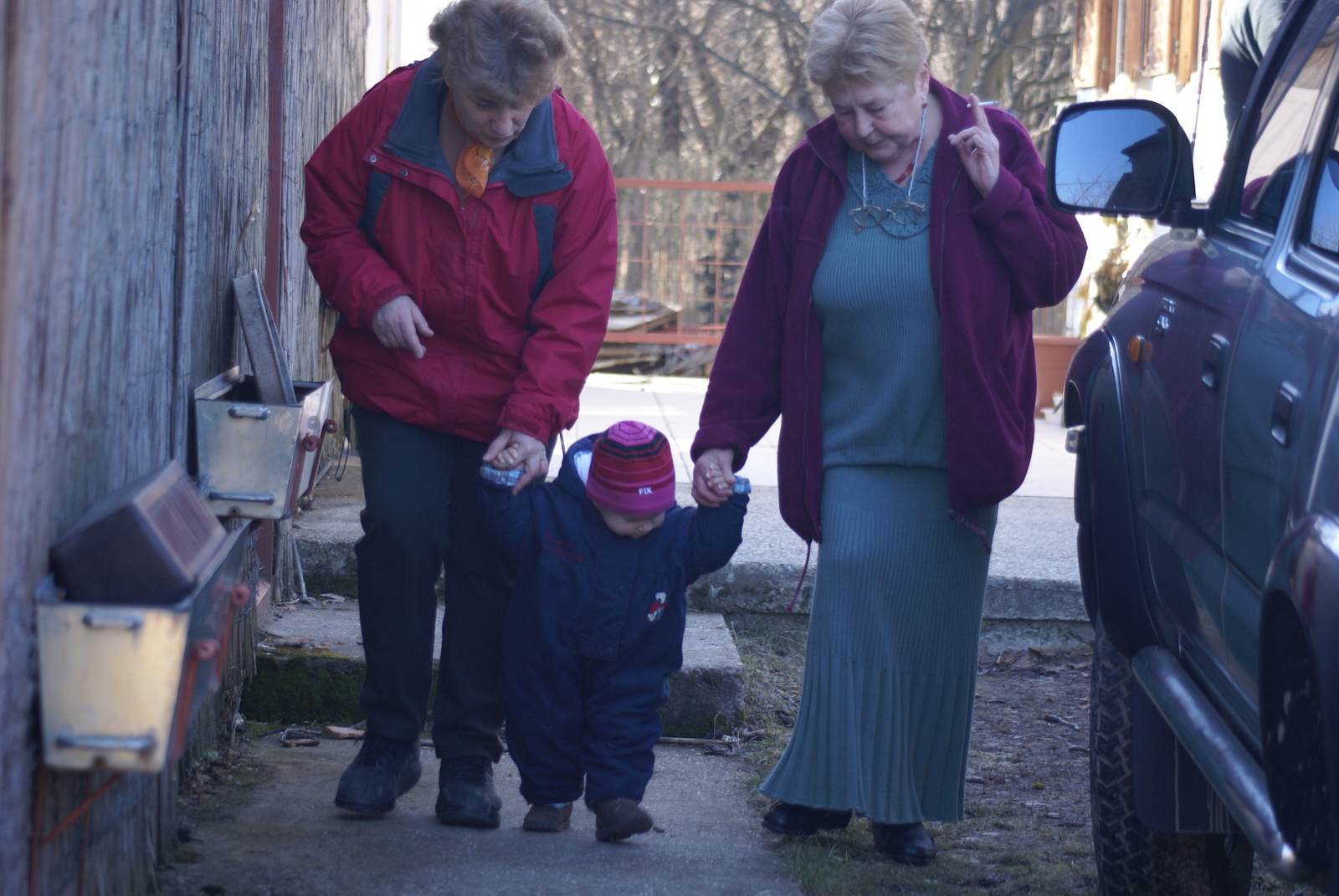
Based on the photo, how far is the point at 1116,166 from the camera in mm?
2818

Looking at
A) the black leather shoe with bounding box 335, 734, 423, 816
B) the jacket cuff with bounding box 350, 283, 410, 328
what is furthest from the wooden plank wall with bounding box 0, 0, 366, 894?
the black leather shoe with bounding box 335, 734, 423, 816

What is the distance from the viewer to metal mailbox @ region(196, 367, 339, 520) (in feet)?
9.11

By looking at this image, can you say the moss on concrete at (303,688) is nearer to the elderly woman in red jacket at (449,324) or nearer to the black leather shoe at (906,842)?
the elderly woman in red jacket at (449,324)

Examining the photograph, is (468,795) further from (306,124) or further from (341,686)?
(306,124)

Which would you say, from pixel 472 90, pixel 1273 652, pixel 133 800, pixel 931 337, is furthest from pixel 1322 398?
pixel 133 800

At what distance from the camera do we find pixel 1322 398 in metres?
1.80

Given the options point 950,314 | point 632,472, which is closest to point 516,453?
point 632,472

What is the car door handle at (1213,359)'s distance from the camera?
2.27 metres

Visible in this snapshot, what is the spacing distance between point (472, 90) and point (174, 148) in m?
0.62

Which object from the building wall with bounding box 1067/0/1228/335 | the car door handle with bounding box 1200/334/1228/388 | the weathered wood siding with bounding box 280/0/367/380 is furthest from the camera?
the building wall with bounding box 1067/0/1228/335

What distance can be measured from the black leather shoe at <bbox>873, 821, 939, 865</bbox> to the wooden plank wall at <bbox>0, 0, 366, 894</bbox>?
151cm

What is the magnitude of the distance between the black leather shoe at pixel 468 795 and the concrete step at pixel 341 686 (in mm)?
751

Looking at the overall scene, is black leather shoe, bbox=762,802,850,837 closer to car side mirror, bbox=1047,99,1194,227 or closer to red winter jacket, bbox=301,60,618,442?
red winter jacket, bbox=301,60,618,442

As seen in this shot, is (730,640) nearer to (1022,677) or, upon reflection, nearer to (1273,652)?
(1022,677)
